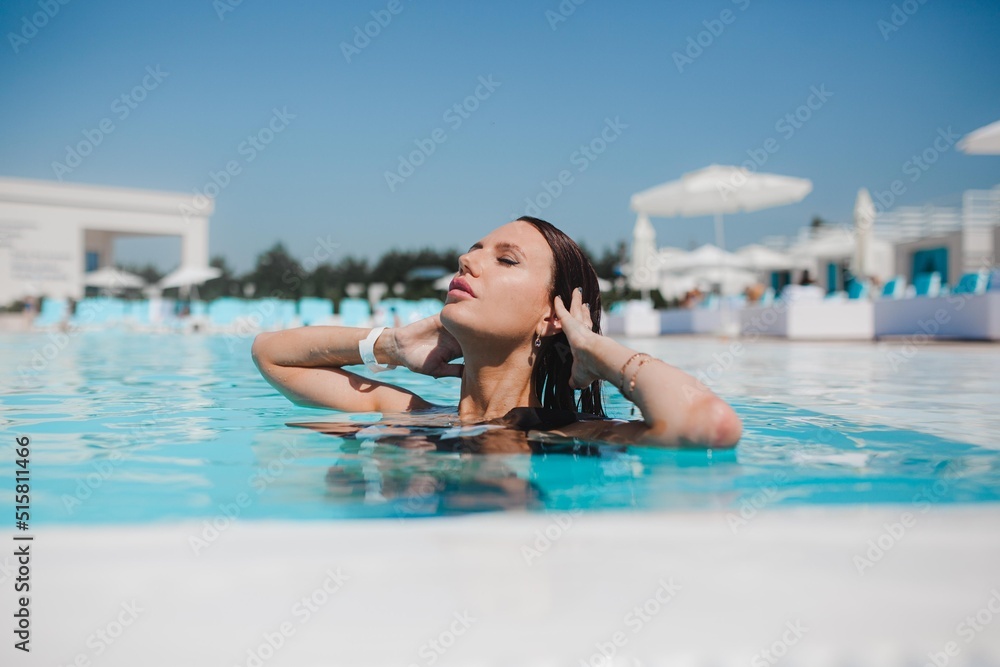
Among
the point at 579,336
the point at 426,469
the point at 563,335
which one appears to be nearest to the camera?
the point at 426,469

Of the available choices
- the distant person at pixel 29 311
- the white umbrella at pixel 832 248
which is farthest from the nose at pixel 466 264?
the white umbrella at pixel 832 248

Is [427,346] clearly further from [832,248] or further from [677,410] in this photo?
[832,248]

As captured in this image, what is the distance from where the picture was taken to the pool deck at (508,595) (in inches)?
37.0

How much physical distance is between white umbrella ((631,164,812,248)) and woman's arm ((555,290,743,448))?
48.8 feet

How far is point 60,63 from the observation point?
33469 mm

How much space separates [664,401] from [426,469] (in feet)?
2.09

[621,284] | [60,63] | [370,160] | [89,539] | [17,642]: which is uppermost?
[60,63]

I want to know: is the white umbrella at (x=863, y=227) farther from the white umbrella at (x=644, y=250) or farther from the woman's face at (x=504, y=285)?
the woman's face at (x=504, y=285)

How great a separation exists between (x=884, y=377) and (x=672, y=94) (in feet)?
79.8

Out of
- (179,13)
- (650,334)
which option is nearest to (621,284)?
(650,334)

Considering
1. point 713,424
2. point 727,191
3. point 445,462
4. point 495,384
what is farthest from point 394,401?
point 727,191

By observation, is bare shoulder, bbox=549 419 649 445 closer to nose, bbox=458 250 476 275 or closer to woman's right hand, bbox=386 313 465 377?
woman's right hand, bbox=386 313 465 377

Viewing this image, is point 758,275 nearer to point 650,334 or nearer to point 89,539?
point 650,334

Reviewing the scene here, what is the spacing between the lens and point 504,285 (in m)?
2.32
